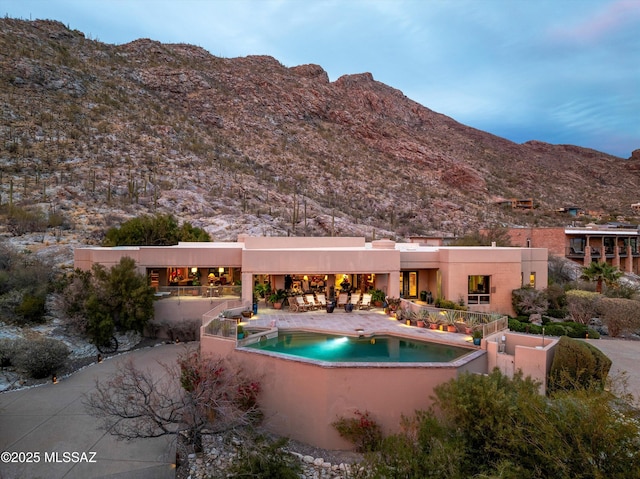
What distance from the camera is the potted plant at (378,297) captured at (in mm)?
17672

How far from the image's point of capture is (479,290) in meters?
19.0

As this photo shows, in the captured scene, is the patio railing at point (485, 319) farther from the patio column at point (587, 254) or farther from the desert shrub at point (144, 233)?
the patio column at point (587, 254)

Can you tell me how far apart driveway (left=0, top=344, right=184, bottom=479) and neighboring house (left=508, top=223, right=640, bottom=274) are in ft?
117

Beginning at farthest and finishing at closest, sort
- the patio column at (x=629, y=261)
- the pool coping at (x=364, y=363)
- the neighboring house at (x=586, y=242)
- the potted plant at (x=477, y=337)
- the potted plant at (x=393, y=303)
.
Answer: the patio column at (x=629, y=261) → the neighboring house at (x=586, y=242) → the potted plant at (x=393, y=303) → the potted plant at (x=477, y=337) → the pool coping at (x=364, y=363)

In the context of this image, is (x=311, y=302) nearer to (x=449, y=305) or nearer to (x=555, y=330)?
(x=449, y=305)

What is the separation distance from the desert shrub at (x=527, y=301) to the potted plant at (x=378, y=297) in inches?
267

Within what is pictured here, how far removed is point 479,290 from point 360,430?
11.8 metres

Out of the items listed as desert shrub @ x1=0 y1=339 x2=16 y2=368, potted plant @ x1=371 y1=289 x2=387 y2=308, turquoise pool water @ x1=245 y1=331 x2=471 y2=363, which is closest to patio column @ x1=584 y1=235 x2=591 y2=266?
potted plant @ x1=371 y1=289 x2=387 y2=308

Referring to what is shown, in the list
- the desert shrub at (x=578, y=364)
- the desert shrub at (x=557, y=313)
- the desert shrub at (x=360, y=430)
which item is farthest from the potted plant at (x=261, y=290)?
the desert shrub at (x=557, y=313)

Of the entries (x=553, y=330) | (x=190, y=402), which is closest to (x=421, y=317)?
(x=553, y=330)

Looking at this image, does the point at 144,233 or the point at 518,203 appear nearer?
the point at 144,233

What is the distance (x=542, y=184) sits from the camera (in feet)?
216

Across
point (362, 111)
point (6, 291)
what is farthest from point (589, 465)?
point (362, 111)

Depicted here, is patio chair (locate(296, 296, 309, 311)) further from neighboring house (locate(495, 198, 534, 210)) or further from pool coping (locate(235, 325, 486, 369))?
neighboring house (locate(495, 198, 534, 210))
